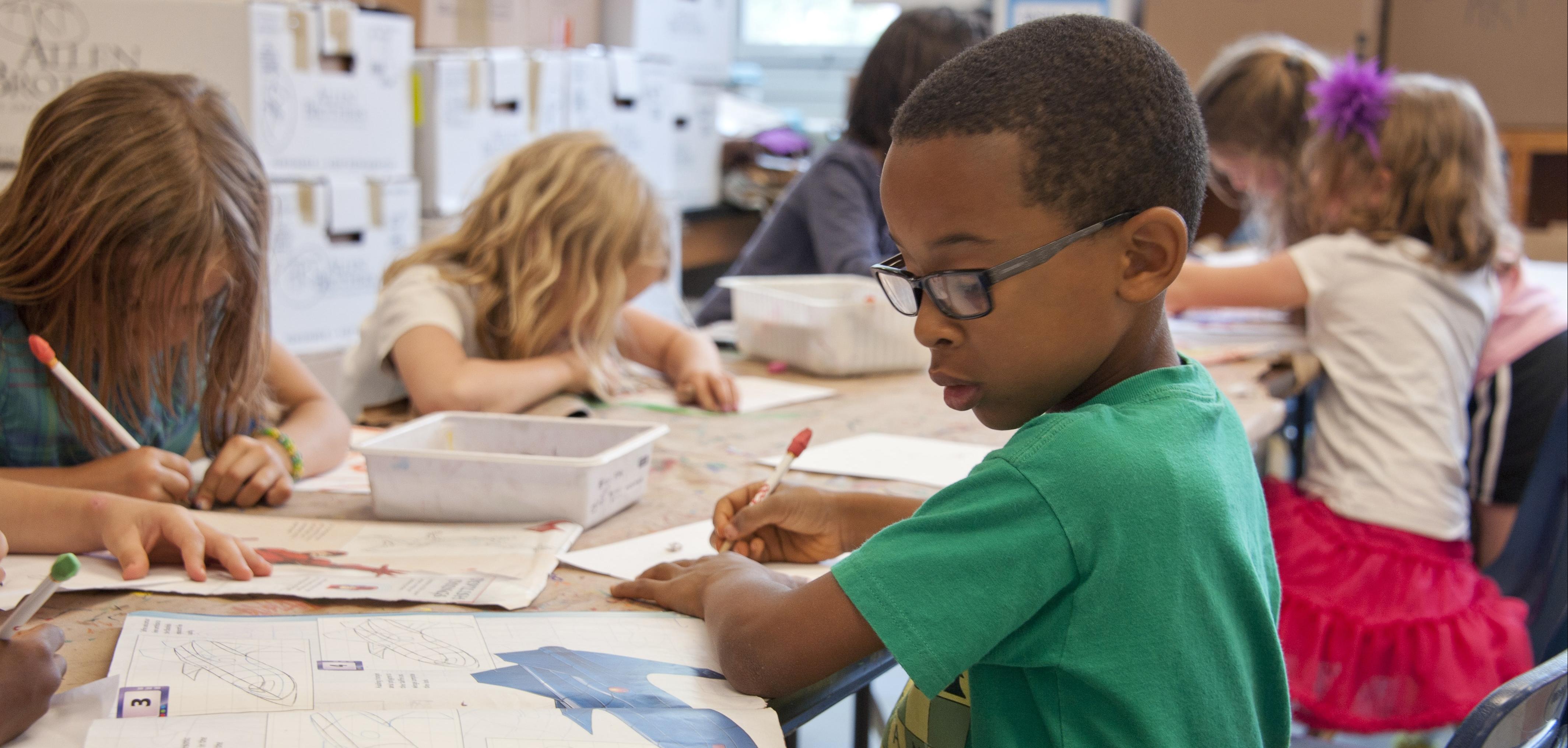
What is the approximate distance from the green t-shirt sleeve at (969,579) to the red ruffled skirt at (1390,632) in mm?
1055

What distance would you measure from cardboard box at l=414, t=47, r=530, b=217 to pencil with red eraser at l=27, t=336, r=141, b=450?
1.55 metres

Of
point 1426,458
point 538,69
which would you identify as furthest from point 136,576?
point 538,69

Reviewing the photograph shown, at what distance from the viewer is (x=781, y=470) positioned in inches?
36.6

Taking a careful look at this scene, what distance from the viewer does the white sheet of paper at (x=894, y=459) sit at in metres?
1.20

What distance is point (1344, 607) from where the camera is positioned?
5.26ft

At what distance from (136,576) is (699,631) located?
1.35ft

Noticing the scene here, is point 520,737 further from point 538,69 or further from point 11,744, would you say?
point 538,69

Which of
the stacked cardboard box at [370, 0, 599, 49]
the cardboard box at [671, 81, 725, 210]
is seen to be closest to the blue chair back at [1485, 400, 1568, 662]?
the stacked cardboard box at [370, 0, 599, 49]

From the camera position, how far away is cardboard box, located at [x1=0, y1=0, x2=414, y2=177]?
188cm

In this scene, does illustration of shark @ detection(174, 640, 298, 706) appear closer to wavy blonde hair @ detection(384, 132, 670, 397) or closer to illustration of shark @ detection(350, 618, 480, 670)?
illustration of shark @ detection(350, 618, 480, 670)

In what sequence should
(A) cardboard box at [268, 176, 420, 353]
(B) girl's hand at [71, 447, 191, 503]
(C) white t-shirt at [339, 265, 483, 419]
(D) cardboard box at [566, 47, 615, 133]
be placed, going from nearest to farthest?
(B) girl's hand at [71, 447, 191, 503] → (C) white t-shirt at [339, 265, 483, 419] → (A) cardboard box at [268, 176, 420, 353] → (D) cardboard box at [566, 47, 615, 133]

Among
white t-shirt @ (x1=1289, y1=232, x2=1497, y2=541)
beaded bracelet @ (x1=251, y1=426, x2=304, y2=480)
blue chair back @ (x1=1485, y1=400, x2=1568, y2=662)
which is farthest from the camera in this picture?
white t-shirt @ (x1=1289, y1=232, x2=1497, y2=541)

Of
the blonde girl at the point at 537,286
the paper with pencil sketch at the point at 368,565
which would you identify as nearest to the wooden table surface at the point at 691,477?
the paper with pencil sketch at the point at 368,565

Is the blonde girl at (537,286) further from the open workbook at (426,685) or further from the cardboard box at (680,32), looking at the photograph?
the cardboard box at (680,32)
